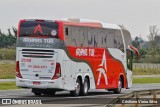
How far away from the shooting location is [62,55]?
31.7 m

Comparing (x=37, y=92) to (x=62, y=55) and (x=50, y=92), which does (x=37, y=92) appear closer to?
(x=50, y=92)

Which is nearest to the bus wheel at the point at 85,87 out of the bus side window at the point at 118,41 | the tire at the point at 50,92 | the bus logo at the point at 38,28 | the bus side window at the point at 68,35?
the tire at the point at 50,92

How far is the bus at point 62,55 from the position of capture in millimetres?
31703

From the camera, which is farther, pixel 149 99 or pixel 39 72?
pixel 39 72

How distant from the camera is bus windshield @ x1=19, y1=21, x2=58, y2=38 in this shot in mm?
31719

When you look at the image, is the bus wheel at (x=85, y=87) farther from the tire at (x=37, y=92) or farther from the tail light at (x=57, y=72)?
the tail light at (x=57, y=72)

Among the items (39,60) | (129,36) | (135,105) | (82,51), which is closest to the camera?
(135,105)

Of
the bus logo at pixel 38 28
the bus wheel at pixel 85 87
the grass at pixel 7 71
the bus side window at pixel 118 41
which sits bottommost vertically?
the grass at pixel 7 71

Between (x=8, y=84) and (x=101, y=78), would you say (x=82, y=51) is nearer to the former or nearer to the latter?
(x=101, y=78)

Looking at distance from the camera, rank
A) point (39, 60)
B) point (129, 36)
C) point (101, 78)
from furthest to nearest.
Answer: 1. point (129, 36)
2. point (101, 78)
3. point (39, 60)

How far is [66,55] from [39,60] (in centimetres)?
134

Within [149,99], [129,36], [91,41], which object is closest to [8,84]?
[129,36]

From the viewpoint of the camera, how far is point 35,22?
3195cm

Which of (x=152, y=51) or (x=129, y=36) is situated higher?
(x=129, y=36)
